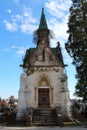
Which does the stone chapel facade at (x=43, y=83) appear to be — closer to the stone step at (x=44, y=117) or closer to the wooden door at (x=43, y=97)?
the wooden door at (x=43, y=97)

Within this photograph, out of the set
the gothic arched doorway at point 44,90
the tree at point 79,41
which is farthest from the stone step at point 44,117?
the tree at point 79,41

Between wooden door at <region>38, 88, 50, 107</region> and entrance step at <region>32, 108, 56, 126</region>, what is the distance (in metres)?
1.44

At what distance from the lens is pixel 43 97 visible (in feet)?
125

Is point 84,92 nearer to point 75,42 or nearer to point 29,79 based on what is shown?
point 75,42

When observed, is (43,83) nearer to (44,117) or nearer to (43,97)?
(43,97)

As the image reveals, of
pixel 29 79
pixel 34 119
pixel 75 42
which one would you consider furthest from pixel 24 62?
pixel 75 42

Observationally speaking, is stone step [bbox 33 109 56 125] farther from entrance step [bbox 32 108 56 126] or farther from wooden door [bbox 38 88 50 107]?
wooden door [bbox 38 88 50 107]

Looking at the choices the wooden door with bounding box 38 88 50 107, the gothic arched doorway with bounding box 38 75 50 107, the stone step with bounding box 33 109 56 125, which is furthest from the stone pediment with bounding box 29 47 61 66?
the stone step with bounding box 33 109 56 125

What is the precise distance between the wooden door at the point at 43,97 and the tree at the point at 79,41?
11.2m

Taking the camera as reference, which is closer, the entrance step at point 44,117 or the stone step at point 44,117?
the entrance step at point 44,117

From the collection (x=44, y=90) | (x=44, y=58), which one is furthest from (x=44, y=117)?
(x=44, y=58)

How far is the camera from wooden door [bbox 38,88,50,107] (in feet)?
124

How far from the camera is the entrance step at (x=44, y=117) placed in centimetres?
3286

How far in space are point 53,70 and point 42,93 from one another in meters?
3.18
